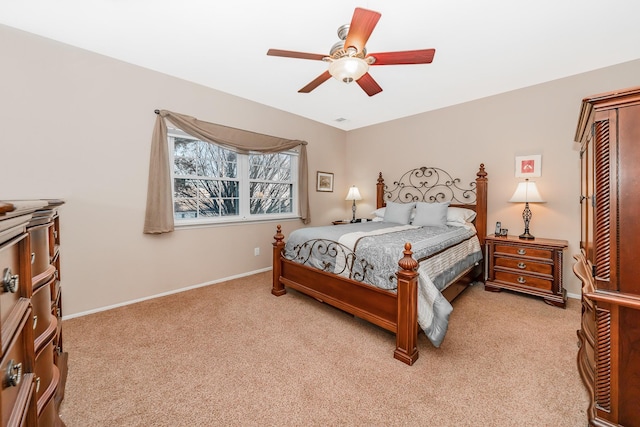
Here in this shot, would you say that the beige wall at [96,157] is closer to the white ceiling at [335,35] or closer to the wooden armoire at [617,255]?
the white ceiling at [335,35]

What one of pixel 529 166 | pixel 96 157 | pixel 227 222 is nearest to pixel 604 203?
pixel 529 166

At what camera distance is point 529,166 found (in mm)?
3326

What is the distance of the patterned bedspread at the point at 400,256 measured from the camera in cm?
196

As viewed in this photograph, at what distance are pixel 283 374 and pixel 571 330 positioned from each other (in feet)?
8.08

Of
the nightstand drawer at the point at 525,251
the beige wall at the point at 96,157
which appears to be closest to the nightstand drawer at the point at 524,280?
the nightstand drawer at the point at 525,251

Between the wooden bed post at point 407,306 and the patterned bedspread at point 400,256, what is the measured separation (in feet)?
0.42

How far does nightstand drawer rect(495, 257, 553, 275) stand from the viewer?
2.91 m

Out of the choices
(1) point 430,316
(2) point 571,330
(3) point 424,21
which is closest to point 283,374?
(1) point 430,316

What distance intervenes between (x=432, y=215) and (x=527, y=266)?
45.2 inches

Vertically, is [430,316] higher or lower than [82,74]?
lower

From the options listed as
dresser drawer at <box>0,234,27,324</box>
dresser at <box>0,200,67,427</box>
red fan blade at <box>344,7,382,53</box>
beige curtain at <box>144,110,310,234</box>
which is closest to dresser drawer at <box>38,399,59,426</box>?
dresser at <box>0,200,67,427</box>

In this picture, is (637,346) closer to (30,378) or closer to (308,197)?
(30,378)

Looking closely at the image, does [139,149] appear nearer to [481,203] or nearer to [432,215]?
[432,215]

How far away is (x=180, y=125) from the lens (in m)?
3.14
